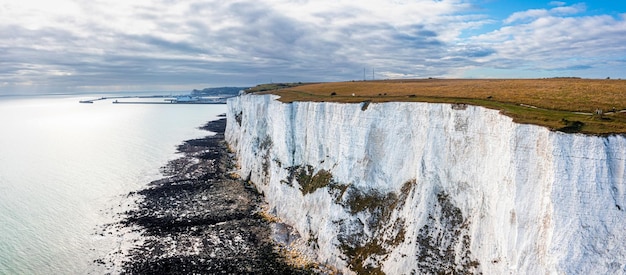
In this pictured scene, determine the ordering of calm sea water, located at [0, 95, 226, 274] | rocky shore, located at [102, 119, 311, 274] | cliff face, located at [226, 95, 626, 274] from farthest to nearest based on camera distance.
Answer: calm sea water, located at [0, 95, 226, 274] → rocky shore, located at [102, 119, 311, 274] → cliff face, located at [226, 95, 626, 274]

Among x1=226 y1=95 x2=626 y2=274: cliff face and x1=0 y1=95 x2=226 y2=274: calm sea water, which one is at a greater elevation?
x1=226 y1=95 x2=626 y2=274: cliff face

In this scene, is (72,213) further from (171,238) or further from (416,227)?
(416,227)

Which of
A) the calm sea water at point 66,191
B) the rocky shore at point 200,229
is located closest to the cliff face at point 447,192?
Answer: the rocky shore at point 200,229

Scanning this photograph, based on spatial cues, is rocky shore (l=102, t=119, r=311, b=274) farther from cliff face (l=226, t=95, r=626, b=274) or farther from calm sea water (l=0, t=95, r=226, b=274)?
cliff face (l=226, t=95, r=626, b=274)

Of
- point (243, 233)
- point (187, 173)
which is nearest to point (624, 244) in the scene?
point (243, 233)

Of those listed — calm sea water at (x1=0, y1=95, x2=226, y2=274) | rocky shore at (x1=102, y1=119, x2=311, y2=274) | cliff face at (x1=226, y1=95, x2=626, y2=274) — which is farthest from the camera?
calm sea water at (x1=0, y1=95, x2=226, y2=274)

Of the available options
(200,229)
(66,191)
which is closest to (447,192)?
(200,229)

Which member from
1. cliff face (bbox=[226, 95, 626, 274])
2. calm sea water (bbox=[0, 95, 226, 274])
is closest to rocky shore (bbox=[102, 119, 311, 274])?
calm sea water (bbox=[0, 95, 226, 274])

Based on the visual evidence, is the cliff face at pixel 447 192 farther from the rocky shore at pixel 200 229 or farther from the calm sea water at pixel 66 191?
the calm sea water at pixel 66 191

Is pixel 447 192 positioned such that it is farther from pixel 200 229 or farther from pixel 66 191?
pixel 66 191
